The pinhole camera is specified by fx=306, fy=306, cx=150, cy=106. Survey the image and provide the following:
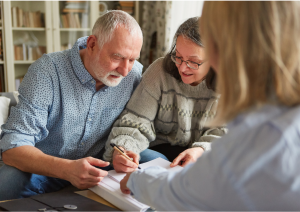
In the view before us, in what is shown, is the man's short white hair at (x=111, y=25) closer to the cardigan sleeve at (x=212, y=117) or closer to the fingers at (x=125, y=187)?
the cardigan sleeve at (x=212, y=117)

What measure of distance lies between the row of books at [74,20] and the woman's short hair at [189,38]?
2473 millimetres

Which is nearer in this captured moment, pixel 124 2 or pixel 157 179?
pixel 157 179

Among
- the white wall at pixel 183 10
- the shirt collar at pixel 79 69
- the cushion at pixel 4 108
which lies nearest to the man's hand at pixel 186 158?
the shirt collar at pixel 79 69

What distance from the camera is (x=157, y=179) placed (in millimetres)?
773

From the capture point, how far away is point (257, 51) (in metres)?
0.60

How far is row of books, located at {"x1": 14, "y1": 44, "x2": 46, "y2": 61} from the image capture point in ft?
11.8

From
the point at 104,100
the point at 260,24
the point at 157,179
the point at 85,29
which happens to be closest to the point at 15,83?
the point at 85,29

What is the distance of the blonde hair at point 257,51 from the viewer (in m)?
0.59

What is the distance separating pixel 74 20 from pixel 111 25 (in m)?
2.56

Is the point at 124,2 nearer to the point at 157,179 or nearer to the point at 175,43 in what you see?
the point at 175,43

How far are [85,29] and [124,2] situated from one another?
23.9 inches

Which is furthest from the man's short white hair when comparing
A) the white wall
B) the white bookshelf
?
the white bookshelf

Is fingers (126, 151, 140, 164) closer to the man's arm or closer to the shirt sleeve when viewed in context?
the man's arm

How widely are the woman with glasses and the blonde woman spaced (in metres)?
0.77
